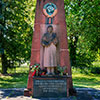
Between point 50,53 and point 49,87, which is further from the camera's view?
point 50,53

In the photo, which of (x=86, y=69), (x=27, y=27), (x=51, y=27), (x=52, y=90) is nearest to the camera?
(x=52, y=90)

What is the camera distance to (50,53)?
7535mm

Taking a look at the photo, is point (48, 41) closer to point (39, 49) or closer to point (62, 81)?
point (39, 49)

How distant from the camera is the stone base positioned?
7297mm

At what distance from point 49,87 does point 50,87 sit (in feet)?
0.14

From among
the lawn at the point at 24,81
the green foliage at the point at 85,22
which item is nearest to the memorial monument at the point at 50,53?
the lawn at the point at 24,81

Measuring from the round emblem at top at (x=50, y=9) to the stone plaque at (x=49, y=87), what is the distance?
3082 millimetres

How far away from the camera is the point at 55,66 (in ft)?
24.8

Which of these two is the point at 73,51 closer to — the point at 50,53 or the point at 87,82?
the point at 87,82

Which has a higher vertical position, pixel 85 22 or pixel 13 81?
pixel 85 22

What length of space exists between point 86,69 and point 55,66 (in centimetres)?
1230

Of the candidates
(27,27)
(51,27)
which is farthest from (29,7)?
(51,27)

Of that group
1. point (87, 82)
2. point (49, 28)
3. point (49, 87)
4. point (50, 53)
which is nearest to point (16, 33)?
point (87, 82)

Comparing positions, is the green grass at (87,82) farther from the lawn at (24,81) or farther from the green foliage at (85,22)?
the green foliage at (85,22)
